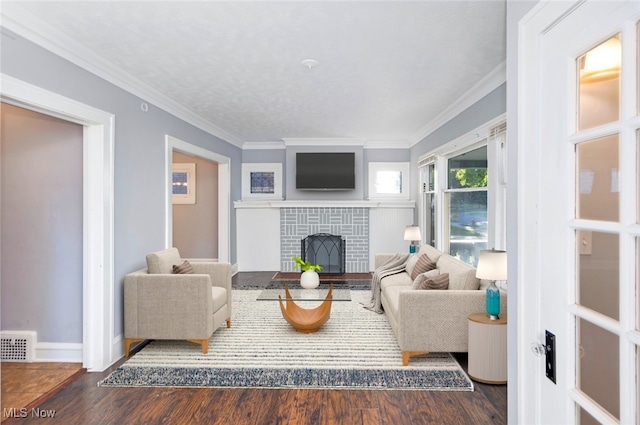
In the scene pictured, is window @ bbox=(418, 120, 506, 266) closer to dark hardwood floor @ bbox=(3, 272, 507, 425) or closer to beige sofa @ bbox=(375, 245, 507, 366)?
beige sofa @ bbox=(375, 245, 507, 366)

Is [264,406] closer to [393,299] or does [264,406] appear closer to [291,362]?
[291,362]

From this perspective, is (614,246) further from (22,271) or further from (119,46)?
(22,271)

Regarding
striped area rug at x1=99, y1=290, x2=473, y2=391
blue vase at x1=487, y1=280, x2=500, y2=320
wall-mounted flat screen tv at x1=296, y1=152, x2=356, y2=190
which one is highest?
wall-mounted flat screen tv at x1=296, y1=152, x2=356, y2=190

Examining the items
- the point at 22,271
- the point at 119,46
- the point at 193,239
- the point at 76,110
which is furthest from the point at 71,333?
the point at 193,239

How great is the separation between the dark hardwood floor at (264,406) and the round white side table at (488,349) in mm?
80

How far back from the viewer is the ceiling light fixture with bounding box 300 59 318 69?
2904mm

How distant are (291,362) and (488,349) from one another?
1551mm

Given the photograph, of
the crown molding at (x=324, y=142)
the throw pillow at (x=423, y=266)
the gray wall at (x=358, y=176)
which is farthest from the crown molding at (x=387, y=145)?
the throw pillow at (x=423, y=266)

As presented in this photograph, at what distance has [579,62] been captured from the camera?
1.09 metres

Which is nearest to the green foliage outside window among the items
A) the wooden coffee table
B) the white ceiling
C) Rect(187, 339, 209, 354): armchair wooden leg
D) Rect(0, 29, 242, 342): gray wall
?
the white ceiling

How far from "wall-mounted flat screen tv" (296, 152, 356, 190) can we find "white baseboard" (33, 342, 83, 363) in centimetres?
438

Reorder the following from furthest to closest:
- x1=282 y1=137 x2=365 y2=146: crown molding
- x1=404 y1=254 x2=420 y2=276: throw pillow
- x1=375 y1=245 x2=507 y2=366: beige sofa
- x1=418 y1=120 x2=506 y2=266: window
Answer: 1. x1=282 y1=137 x2=365 y2=146: crown molding
2. x1=404 y1=254 x2=420 y2=276: throw pillow
3. x1=418 y1=120 x2=506 y2=266: window
4. x1=375 y1=245 x2=507 y2=366: beige sofa

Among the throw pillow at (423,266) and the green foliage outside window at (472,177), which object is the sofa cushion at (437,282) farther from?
the green foliage outside window at (472,177)

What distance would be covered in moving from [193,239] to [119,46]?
531 cm
